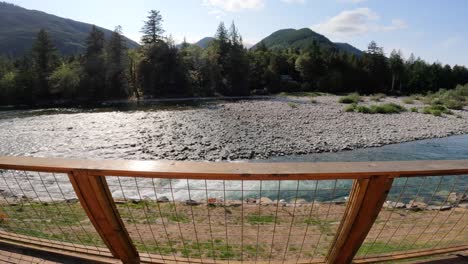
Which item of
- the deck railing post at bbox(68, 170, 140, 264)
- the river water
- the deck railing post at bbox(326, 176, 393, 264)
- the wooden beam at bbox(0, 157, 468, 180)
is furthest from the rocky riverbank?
the wooden beam at bbox(0, 157, 468, 180)

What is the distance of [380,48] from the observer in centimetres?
8056

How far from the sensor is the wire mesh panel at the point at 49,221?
3.15m

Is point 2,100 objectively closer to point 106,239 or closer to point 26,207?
point 26,207

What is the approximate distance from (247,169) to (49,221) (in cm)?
563

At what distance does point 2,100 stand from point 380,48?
265 ft

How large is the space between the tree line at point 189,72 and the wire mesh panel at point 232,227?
2028 inches

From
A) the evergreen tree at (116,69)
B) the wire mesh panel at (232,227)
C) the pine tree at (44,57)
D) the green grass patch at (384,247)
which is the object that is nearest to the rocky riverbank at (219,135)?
the wire mesh panel at (232,227)

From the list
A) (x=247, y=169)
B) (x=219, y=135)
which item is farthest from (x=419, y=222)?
(x=219, y=135)

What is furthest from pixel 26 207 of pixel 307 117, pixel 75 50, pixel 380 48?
pixel 75 50

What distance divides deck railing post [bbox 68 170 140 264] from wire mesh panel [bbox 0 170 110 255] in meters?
0.41

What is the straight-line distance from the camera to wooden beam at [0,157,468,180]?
1.77m

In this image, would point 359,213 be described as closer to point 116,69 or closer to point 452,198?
point 452,198

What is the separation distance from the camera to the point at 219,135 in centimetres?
2009

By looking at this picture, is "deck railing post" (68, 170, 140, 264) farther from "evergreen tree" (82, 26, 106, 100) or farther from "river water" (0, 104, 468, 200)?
"evergreen tree" (82, 26, 106, 100)
